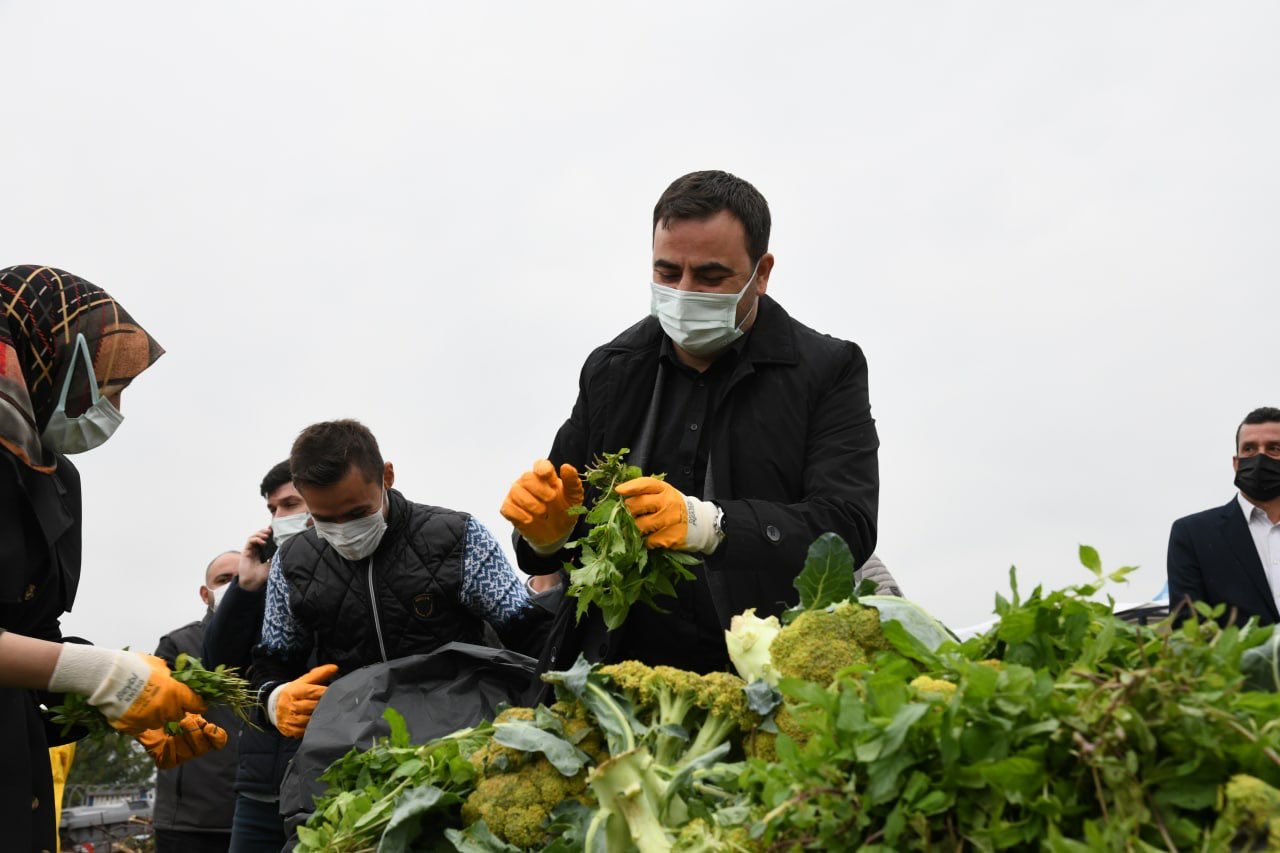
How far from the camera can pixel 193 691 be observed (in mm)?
3781

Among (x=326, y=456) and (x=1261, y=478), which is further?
(x=1261, y=478)

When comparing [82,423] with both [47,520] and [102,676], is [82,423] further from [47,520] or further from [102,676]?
[102,676]

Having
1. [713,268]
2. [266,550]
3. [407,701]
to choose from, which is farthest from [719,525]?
[266,550]

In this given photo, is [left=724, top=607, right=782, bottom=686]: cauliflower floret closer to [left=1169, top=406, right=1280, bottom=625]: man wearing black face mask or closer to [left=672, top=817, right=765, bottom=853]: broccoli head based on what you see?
[left=672, top=817, right=765, bottom=853]: broccoli head

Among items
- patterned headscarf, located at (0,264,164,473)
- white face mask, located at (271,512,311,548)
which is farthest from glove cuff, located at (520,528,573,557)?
white face mask, located at (271,512,311,548)

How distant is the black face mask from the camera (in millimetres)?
6203

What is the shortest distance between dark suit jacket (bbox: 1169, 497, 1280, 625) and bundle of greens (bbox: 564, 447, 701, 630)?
13.1 ft

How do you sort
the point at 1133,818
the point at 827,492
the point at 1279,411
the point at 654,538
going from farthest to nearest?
the point at 1279,411 → the point at 827,492 → the point at 654,538 → the point at 1133,818

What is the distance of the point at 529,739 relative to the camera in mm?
2250

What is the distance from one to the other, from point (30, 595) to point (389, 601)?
3.53ft

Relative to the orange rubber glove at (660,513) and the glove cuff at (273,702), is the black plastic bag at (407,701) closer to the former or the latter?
the glove cuff at (273,702)

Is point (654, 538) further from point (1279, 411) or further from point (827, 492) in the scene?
point (1279, 411)

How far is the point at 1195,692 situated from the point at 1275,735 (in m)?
0.10

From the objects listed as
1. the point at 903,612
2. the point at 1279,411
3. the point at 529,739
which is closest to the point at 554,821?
the point at 529,739
